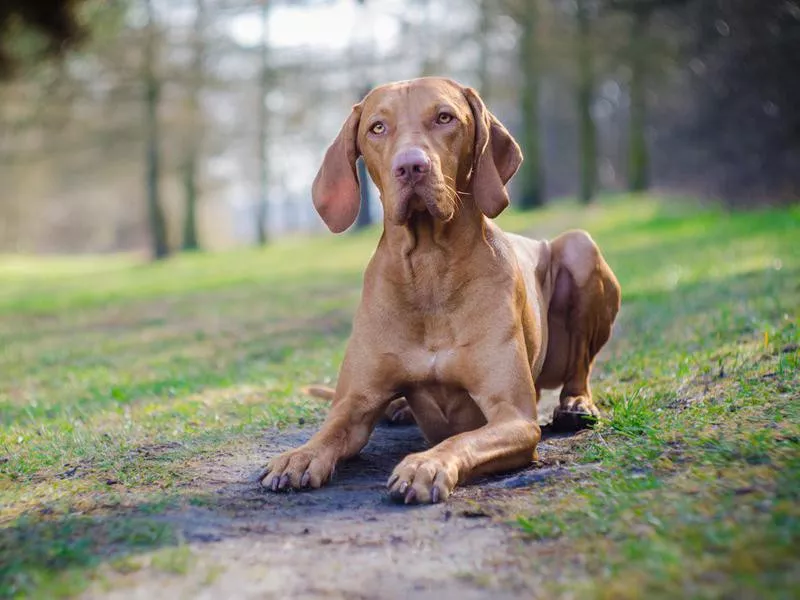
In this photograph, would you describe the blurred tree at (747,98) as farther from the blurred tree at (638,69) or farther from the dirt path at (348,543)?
the dirt path at (348,543)

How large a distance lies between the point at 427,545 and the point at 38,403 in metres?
4.73

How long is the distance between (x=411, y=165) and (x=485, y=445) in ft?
4.11

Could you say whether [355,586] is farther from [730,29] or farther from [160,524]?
[730,29]

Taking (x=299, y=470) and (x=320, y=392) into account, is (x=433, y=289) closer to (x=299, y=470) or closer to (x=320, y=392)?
(x=299, y=470)

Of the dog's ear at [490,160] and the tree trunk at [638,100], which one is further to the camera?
the tree trunk at [638,100]

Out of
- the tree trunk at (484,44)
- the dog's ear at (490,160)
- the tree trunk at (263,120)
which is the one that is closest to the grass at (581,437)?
the dog's ear at (490,160)

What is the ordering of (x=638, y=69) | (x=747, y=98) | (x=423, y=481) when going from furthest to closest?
(x=638, y=69) → (x=747, y=98) → (x=423, y=481)

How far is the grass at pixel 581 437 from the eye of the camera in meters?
2.70

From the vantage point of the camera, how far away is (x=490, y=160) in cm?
448

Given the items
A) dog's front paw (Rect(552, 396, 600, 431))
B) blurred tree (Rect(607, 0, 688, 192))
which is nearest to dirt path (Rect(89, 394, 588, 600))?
dog's front paw (Rect(552, 396, 600, 431))

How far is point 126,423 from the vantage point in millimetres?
5648

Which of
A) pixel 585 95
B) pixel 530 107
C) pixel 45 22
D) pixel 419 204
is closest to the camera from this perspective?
pixel 419 204

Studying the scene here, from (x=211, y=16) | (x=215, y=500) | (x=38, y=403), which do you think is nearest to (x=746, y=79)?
(x=211, y=16)

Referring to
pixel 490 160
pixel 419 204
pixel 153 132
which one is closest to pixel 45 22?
pixel 153 132
